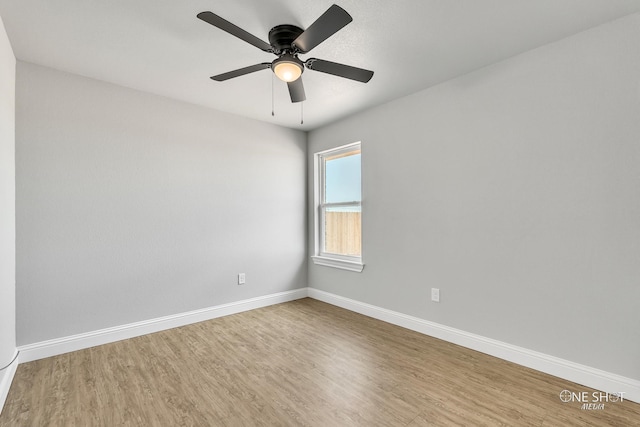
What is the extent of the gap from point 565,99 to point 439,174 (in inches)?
41.3

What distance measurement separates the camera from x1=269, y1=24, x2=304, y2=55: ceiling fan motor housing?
6.46 feet

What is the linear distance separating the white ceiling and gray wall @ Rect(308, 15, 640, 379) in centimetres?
24

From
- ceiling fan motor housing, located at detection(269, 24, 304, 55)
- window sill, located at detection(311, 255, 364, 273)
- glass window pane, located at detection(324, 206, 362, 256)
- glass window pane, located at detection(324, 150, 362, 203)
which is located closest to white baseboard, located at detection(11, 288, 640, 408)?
window sill, located at detection(311, 255, 364, 273)

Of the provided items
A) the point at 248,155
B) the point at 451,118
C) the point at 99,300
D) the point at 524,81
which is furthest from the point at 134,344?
the point at 524,81

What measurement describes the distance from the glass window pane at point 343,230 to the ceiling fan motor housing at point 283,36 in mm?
2152

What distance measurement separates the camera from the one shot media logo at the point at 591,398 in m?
1.83

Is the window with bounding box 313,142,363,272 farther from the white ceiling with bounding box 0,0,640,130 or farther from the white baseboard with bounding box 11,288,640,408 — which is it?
the white ceiling with bounding box 0,0,640,130

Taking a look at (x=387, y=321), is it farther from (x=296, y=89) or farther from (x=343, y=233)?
(x=296, y=89)

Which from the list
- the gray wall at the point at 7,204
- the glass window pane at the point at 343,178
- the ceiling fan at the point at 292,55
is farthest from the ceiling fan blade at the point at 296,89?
the gray wall at the point at 7,204

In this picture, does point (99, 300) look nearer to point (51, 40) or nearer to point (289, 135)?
point (51, 40)

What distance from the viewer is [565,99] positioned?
7.03 feet

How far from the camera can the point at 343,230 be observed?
3990mm

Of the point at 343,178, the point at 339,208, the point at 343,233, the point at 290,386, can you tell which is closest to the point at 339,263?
the point at 343,233

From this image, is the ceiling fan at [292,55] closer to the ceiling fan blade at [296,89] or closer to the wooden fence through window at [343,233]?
the ceiling fan blade at [296,89]
